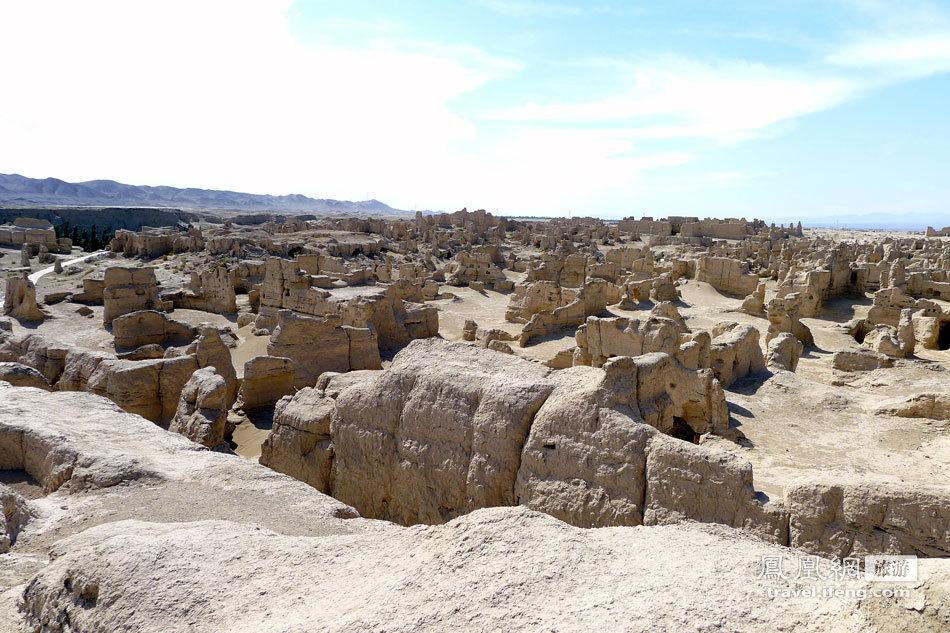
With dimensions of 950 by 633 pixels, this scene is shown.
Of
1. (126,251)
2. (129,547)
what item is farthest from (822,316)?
(126,251)

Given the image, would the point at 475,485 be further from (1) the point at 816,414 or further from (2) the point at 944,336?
(2) the point at 944,336

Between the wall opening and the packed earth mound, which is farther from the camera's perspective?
the wall opening

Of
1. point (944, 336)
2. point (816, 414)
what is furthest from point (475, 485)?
point (944, 336)

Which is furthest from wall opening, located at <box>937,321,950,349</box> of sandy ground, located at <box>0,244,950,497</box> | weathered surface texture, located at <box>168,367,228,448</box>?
weathered surface texture, located at <box>168,367,228,448</box>

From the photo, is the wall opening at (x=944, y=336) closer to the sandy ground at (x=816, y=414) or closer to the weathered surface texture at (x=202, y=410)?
the sandy ground at (x=816, y=414)

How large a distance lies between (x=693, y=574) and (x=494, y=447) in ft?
9.86

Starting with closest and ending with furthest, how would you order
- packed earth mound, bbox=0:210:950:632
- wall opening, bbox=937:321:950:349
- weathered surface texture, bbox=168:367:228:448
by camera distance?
packed earth mound, bbox=0:210:950:632 → weathered surface texture, bbox=168:367:228:448 → wall opening, bbox=937:321:950:349

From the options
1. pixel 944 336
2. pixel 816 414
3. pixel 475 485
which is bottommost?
pixel 816 414

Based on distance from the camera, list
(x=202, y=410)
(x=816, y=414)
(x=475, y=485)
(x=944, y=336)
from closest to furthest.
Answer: (x=475, y=485) → (x=202, y=410) → (x=816, y=414) → (x=944, y=336)

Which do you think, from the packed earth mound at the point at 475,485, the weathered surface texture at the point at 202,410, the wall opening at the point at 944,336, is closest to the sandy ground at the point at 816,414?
the packed earth mound at the point at 475,485

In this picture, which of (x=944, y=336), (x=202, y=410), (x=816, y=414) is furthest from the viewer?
(x=944, y=336)

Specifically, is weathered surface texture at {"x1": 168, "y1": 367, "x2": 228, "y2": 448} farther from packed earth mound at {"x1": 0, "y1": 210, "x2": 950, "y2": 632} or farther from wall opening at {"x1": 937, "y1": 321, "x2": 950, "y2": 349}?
wall opening at {"x1": 937, "y1": 321, "x2": 950, "y2": 349}

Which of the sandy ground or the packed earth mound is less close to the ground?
the packed earth mound

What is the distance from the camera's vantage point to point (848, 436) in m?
9.15
